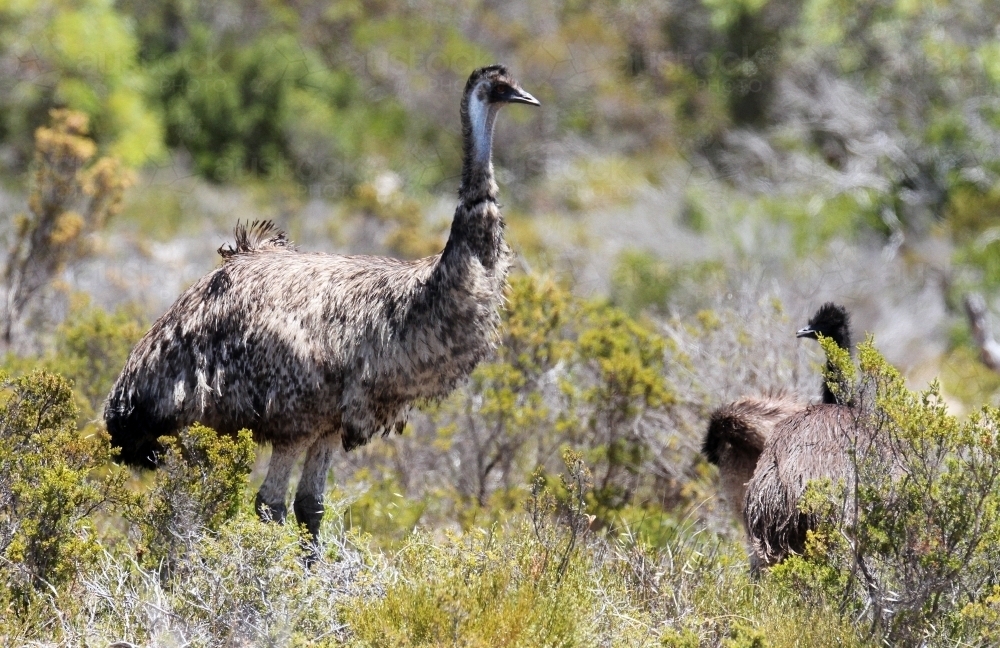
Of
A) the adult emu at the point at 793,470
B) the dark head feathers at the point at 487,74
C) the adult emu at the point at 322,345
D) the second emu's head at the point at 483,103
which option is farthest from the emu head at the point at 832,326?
the dark head feathers at the point at 487,74

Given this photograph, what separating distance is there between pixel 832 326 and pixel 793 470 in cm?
114

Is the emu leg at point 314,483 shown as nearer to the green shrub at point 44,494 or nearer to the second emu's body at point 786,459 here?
the green shrub at point 44,494

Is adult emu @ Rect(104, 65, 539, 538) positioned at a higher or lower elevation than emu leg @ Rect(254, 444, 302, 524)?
higher

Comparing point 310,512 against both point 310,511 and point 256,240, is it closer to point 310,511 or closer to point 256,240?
point 310,511

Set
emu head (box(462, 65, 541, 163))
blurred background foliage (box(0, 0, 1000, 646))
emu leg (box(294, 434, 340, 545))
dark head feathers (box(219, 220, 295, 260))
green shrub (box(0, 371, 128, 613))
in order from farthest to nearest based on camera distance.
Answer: dark head feathers (box(219, 220, 295, 260)), emu leg (box(294, 434, 340, 545)), emu head (box(462, 65, 541, 163)), blurred background foliage (box(0, 0, 1000, 646)), green shrub (box(0, 371, 128, 613))

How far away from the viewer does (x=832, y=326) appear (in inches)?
241

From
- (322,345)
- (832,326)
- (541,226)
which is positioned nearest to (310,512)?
(322,345)

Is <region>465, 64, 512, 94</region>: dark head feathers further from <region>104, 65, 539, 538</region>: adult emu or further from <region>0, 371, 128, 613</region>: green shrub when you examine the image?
<region>0, 371, 128, 613</region>: green shrub

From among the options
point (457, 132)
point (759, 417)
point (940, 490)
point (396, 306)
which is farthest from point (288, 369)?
point (457, 132)

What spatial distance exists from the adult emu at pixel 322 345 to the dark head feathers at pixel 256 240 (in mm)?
267

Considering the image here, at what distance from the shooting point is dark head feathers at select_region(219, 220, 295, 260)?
6.08m

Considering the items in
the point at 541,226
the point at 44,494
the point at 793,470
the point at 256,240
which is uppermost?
the point at 541,226

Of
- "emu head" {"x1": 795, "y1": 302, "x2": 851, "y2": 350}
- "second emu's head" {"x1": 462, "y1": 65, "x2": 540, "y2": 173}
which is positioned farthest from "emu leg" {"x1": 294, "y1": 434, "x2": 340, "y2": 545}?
"emu head" {"x1": 795, "y1": 302, "x2": 851, "y2": 350}

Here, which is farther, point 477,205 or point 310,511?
point 310,511
